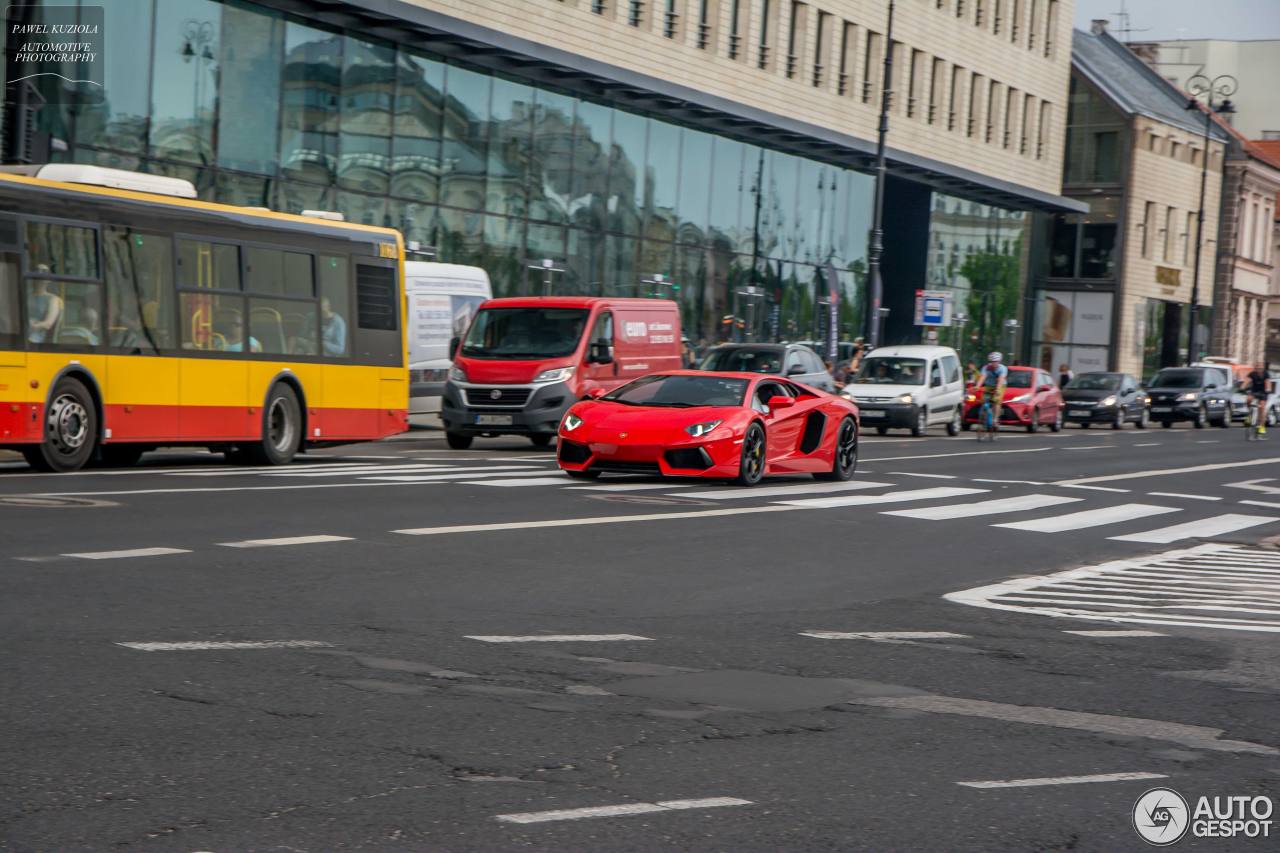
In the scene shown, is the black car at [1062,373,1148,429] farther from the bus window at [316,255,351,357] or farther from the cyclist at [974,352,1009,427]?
the bus window at [316,255,351,357]

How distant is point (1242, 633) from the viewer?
10.1m

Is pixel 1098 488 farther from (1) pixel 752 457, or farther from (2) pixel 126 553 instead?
(2) pixel 126 553

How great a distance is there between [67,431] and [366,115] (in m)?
18.3

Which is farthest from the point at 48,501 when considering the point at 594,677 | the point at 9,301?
the point at 594,677

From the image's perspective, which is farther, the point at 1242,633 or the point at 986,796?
the point at 1242,633

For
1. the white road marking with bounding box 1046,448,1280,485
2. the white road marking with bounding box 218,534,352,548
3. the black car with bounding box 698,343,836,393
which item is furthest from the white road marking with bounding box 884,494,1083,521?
the black car with bounding box 698,343,836,393

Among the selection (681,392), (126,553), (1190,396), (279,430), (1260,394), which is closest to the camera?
(126,553)

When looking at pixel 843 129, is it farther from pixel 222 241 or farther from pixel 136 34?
pixel 222 241

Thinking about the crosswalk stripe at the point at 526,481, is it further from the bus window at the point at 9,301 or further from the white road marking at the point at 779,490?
the bus window at the point at 9,301

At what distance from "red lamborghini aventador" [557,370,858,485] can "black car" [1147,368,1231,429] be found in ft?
124

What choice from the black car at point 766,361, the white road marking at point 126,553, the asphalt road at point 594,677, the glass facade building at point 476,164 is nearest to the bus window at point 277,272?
the asphalt road at point 594,677

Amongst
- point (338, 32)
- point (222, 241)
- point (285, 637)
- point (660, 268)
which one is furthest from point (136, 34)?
point (285, 637)

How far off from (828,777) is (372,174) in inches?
1190

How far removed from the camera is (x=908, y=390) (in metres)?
37.5
